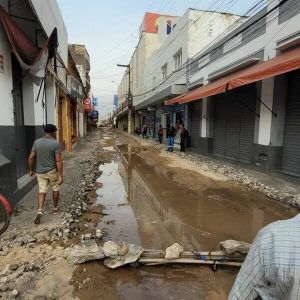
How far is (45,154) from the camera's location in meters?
5.53

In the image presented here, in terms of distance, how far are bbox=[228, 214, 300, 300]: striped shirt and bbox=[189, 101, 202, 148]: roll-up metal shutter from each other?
16677 mm

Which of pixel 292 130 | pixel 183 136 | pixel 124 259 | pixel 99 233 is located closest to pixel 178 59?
pixel 183 136

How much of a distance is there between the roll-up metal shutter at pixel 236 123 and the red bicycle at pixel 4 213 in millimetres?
9404

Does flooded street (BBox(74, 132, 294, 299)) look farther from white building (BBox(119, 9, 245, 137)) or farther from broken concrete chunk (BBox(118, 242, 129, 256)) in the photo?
white building (BBox(119, 9, 245, 137))

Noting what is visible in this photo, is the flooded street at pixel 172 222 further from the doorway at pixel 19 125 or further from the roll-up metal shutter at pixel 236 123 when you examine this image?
the roll-up metal shutter at pixel 236 123

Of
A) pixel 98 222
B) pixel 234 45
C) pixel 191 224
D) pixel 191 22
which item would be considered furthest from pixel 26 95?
pixel 191 22

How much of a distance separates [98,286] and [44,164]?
274 cm

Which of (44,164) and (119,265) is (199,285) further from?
(44,164)

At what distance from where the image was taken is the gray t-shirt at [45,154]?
5.52 meters

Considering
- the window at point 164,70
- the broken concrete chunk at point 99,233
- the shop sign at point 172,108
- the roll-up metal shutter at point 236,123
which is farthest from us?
the window at point 164,70

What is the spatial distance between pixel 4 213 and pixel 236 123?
10.9 metres

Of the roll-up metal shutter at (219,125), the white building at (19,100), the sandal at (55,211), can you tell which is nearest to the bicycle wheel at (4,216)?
the white building at (19,100)

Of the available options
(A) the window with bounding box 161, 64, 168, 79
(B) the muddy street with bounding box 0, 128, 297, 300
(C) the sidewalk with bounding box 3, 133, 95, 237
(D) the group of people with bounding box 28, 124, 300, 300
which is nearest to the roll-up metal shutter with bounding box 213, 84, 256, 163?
(B) the muddy street with bounding box 0, 128, 297, 300

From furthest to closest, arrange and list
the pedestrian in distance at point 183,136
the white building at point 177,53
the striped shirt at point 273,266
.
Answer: the white building at point 177,53
the pedestrian in distance at point 183,136
the striped shirt at point 273,266
